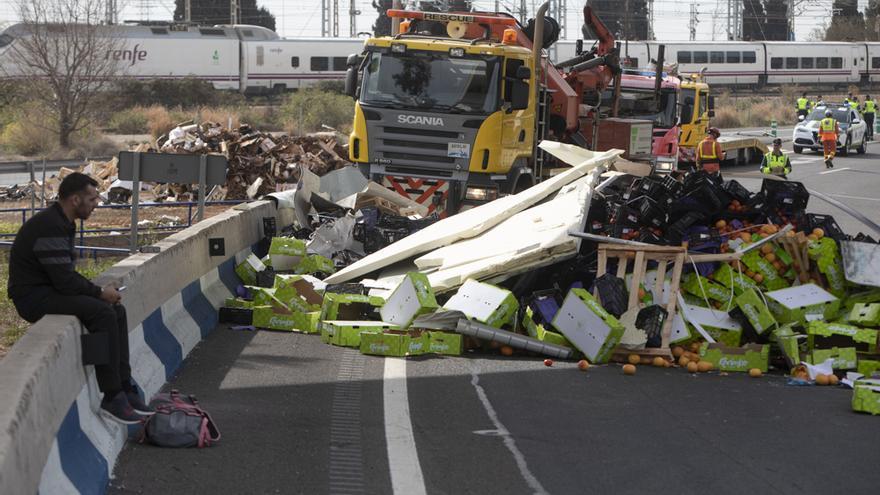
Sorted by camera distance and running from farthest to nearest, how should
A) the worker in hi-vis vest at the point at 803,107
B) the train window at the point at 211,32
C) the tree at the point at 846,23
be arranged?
the tree at the point at 846,23
the train window at the point at 211,32
the worker in hi-vis vest at the point at 803,107

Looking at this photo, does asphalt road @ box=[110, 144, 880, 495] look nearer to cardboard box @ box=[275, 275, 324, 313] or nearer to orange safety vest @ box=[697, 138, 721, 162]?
cardboard box @ box=[275, 275, 324, 313]

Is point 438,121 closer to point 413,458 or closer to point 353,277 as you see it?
point 353,277

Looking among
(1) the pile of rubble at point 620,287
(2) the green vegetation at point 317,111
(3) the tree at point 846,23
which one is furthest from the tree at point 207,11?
(1) the pile of rubble at point 620,287

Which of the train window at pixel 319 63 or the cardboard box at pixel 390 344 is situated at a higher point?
the train window at pixel 319 63

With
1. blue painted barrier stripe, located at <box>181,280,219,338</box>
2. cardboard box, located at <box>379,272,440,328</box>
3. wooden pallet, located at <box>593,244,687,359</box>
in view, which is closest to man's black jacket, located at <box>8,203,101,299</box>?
blue painted barrier stripe, located at <box>181,280,219,338</box>

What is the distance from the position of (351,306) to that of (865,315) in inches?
183

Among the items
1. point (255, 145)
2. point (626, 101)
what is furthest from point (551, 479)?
point (255, 145)

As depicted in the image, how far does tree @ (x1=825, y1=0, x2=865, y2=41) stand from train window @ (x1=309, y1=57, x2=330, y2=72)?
70744 mm

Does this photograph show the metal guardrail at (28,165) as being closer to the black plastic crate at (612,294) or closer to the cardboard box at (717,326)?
the black plastic crate at (612,294)

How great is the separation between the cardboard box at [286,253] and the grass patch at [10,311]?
6.38 feet

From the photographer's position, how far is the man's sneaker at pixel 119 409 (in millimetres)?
6734

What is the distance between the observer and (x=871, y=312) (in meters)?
11.0

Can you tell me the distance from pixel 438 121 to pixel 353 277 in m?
5.25

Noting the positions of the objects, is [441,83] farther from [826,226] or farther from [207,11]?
[207,11]
